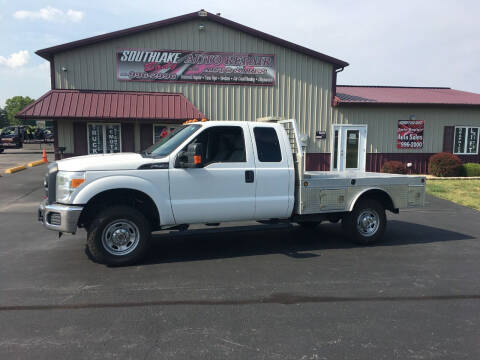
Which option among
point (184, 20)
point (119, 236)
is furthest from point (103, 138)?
point (119, 236)

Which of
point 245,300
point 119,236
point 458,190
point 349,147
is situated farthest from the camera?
point 349,147

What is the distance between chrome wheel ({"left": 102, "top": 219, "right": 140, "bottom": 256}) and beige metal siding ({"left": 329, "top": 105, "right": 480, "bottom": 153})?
46.4 feet

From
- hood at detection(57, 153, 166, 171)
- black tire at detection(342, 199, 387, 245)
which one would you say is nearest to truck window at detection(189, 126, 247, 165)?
hood at detection(57, 153, 166, 171)

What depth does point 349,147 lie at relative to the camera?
18.2m

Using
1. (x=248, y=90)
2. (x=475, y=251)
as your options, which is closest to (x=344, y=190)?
(x=475, y=251)

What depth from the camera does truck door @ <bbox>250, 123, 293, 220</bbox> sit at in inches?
240

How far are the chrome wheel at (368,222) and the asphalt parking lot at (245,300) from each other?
1.10 ft

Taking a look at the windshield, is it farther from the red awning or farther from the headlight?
the red awning

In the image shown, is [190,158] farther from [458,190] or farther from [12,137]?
[12,137]

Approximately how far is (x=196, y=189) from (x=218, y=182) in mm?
352

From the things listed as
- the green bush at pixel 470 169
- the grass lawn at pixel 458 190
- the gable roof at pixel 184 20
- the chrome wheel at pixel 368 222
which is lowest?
the grass lawn at pixel 458 190

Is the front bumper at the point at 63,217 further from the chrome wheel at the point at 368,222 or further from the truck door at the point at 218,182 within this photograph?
the chrome wheel at the point at 368,222

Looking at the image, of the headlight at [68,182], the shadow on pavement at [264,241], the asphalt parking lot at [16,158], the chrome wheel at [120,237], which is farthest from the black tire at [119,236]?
the asphalt parking lot at [16,158]

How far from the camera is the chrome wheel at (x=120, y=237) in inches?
216
